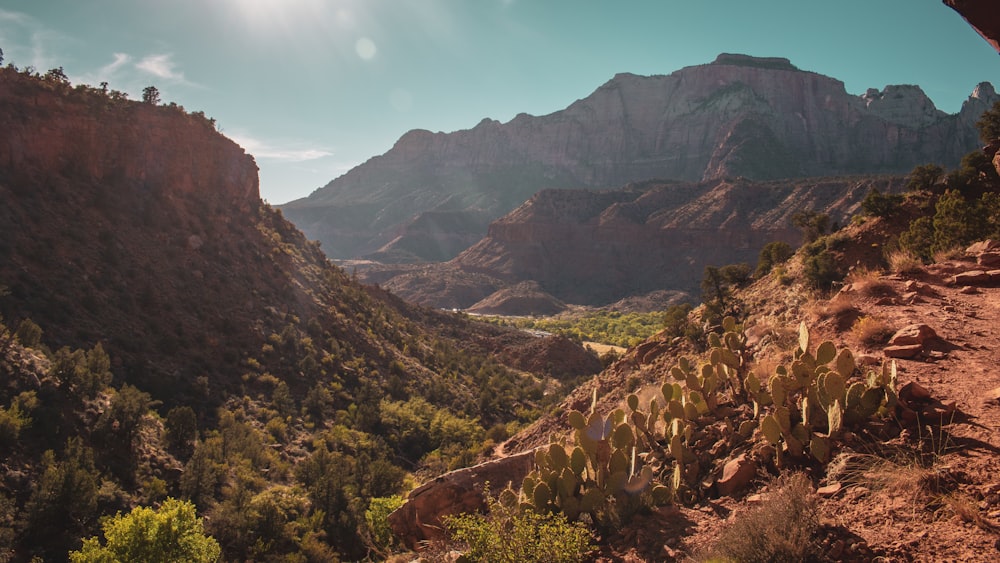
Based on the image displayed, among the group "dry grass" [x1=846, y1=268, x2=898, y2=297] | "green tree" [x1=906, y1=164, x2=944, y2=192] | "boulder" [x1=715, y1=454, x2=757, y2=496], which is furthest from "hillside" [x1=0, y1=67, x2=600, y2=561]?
"green tree" [x1=906, y1=164, x2=944, y2=192]

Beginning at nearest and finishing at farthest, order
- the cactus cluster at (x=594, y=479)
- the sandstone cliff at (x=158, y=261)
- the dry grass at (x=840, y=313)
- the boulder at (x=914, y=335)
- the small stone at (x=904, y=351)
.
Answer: the cactus cluster at (x=594, y=479) → the small stone at (x=904, y=351) → the boulder at (x=914, y=335) → the dry grass at (x=840, y=313) → the sandstone cliff at (x=158, y=261)

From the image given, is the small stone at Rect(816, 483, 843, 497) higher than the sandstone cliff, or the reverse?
the sandstone cliff

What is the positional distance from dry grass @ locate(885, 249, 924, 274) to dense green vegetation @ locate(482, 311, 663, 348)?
50.6 m

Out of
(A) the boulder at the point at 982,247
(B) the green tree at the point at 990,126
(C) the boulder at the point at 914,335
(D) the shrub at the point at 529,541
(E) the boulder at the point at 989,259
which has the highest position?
(B) the green tree at the point at 990,126

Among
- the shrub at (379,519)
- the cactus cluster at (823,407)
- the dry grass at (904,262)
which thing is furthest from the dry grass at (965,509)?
the shrub at (379,519)

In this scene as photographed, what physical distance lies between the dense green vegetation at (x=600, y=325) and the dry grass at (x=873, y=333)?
55520 millimetres

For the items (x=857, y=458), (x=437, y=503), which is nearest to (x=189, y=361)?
(x=437, y=503)

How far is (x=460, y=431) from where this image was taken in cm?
2736

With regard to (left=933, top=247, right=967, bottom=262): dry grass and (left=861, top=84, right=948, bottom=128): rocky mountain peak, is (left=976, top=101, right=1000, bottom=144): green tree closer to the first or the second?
(left=933, top=247, right=967, bottom=262): dry grass

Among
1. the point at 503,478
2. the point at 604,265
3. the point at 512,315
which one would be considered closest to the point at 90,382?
the point at 503,478

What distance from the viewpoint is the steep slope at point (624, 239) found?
3777 inches

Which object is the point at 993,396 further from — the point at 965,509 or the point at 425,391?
the point at 425,391

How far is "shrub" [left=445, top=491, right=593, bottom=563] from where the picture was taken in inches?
224

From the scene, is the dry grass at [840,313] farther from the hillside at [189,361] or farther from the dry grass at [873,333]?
the hillside at [189,361]
